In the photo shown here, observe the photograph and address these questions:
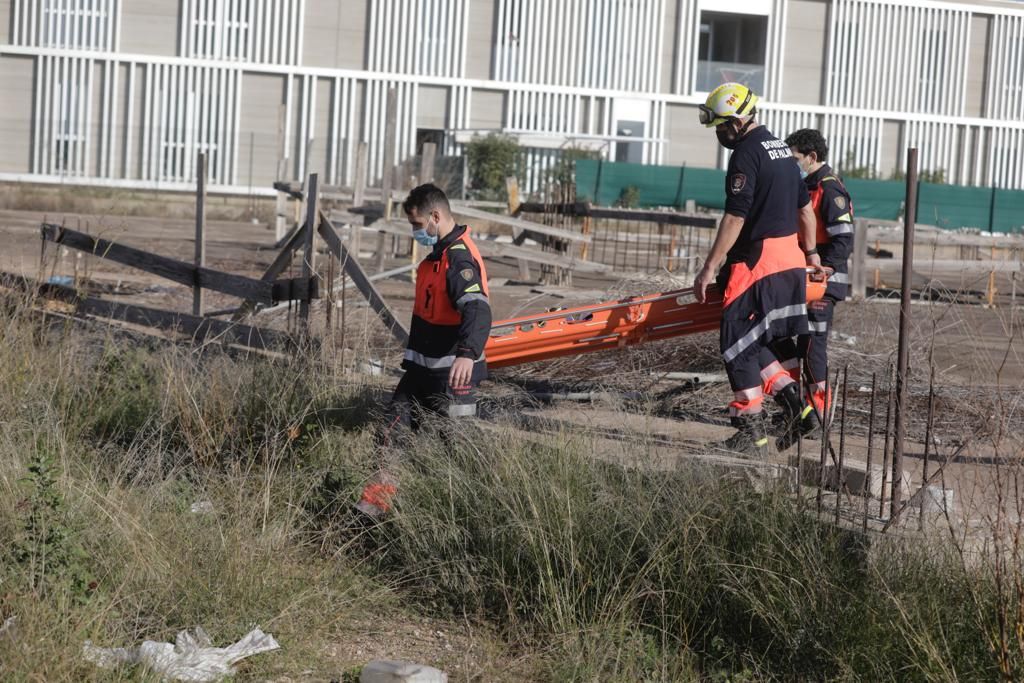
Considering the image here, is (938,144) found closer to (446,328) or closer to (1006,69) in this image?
(1006,69)

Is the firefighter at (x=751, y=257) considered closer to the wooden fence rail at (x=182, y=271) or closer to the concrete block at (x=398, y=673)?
the concrete block at (x=398, y=673)

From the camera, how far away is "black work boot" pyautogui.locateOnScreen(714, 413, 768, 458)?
20.3ft

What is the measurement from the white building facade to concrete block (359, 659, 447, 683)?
108 feet

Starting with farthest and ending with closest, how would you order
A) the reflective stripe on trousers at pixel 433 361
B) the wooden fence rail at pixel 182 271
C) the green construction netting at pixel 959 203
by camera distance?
the green construction netting at pixel 959 203
the wooden fence rail at pixel 182 271
the reflective stripe on trousers at pixel 433 361

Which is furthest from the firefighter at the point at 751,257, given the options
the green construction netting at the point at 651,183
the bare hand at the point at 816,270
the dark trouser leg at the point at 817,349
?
the green construction netting at the point at 651,183

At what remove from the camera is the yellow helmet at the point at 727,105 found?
6.32 metres

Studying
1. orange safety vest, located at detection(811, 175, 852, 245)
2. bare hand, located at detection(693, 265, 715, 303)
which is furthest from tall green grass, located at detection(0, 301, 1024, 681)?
orange safety vest, located at detection(811, 175, 852, 245)

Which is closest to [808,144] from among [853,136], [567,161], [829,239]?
[829,239]

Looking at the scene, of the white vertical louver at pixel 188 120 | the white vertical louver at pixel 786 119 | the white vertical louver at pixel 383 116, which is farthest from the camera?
the white vertical louver at pixel 786 119

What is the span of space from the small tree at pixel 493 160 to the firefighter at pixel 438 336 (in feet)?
108

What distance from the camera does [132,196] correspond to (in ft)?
121

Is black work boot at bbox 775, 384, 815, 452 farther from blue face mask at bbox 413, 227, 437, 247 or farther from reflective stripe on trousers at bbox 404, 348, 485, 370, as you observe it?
blue face mask at bbox 413, 227, 437, 247

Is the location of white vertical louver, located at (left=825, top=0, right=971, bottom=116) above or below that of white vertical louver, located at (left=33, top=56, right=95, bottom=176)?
above

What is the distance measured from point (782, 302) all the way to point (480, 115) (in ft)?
121
